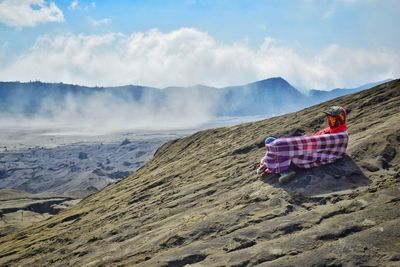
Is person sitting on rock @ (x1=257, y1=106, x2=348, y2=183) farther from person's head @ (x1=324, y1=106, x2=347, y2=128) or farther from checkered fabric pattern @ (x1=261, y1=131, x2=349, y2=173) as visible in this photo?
person's head @ (x1=324, y1=106, x2=347, y2=128)

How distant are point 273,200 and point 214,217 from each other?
1210 mm

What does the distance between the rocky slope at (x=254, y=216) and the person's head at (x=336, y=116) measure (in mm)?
709

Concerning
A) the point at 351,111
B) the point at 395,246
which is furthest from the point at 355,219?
the point at 351,111

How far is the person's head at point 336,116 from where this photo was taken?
9.23 m

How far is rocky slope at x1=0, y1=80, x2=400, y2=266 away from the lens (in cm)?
649

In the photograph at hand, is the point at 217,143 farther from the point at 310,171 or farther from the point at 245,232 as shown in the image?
the point at 245,232

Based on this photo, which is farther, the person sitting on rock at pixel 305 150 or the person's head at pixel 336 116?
the person's head at pixel 336 116

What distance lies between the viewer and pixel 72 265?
31.8 feet

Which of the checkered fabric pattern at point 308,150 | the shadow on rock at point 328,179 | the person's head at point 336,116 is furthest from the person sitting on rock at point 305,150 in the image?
the person's head at point 336,116

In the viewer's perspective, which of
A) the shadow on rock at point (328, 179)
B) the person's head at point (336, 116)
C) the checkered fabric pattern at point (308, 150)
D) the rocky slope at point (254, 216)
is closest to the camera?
the rocky slope at point (254, 216)

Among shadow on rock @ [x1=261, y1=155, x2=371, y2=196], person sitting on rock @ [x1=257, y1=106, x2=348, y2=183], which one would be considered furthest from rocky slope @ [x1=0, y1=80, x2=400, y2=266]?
person sitting on rock @ [x1=257, y1=106, x2=348, y2=183]

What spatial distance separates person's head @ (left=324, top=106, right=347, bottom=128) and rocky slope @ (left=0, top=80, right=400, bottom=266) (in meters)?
0.71

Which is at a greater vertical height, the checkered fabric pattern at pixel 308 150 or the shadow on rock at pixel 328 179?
the checkered fabric pattern at pixel 308 150

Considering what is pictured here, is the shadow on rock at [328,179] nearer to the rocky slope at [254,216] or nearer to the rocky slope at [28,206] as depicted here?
the rocky slope at [254,216]
